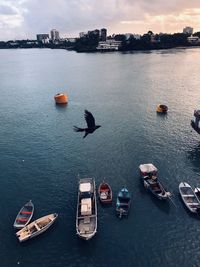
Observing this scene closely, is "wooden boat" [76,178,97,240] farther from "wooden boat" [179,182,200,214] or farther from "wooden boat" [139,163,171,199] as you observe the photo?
"wooden boat" [179,182,200,214]

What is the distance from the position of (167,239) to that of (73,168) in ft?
101

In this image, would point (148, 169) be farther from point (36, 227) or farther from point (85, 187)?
point (36, 227)

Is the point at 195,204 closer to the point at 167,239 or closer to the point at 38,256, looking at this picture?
the point at 167,239

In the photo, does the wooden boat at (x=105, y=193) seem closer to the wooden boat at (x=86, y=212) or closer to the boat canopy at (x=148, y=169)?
the wooden boat at (x=86, y=212)

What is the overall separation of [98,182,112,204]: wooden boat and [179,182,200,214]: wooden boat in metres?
14.9

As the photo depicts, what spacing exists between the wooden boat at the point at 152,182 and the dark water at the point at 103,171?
62.9 inches

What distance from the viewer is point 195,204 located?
55.8 meters

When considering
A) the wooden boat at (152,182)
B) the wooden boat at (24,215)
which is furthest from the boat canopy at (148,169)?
the wooden boat at (24,215)

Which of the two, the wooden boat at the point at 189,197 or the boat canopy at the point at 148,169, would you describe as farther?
the boat canopy at the point at 148,169

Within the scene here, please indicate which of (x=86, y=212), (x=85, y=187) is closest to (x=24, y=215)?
(x=86, y=212)

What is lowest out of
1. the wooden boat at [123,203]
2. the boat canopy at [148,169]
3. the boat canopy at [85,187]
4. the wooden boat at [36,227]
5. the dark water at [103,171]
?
the dark water at [103,171]

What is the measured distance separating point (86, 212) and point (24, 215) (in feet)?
40.3

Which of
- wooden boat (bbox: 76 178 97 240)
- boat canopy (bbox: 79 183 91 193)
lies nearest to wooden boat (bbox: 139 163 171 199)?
wooden boat (bbox: 76 178 97 240)

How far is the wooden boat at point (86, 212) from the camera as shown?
48.7 meters
